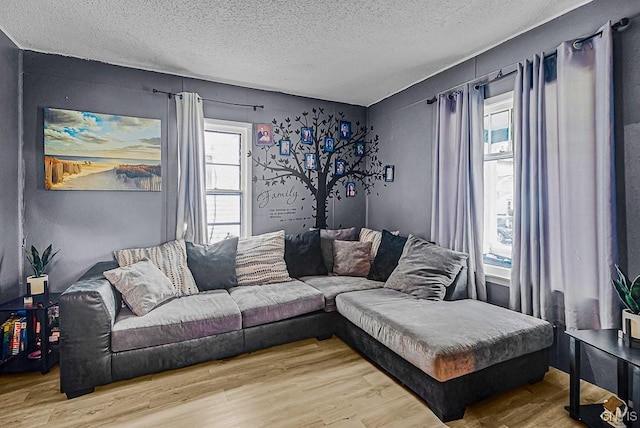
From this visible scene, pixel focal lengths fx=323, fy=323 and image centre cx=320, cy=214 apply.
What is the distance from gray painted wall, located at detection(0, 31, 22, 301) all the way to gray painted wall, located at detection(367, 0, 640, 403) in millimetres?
3609

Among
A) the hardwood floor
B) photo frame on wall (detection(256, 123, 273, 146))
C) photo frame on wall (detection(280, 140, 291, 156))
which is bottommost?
the hardwood floor

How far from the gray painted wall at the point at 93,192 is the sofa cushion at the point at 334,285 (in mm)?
1551

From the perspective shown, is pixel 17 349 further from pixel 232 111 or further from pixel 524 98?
pixel 524 98

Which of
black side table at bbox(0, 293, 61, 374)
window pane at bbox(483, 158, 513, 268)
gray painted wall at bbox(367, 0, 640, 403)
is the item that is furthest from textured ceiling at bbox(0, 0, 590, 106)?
black side table at bbox(0, 293, 61, 374)

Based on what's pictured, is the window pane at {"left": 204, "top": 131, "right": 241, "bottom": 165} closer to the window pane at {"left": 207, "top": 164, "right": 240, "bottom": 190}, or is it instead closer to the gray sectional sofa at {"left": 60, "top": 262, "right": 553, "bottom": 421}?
the window pane at {"left": 207, "top": 164, "right": 240, "bottom": 190}

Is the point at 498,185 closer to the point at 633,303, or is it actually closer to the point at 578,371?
the point at 633,303

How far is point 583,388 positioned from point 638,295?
84 cm

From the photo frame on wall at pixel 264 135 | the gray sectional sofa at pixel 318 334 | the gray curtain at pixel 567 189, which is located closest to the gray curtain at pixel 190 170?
the photo frame on wall at pixel 264 135

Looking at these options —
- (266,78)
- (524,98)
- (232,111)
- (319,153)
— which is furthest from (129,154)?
(524,98)

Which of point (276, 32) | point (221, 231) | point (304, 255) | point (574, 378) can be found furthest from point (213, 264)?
point (574, 378)

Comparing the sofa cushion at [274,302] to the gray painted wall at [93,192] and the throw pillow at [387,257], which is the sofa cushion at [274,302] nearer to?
the throw pillow at [387,257]

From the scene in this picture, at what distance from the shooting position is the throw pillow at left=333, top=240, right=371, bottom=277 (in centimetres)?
345

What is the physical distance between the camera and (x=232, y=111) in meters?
3.58

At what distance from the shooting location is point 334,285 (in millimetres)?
3098
